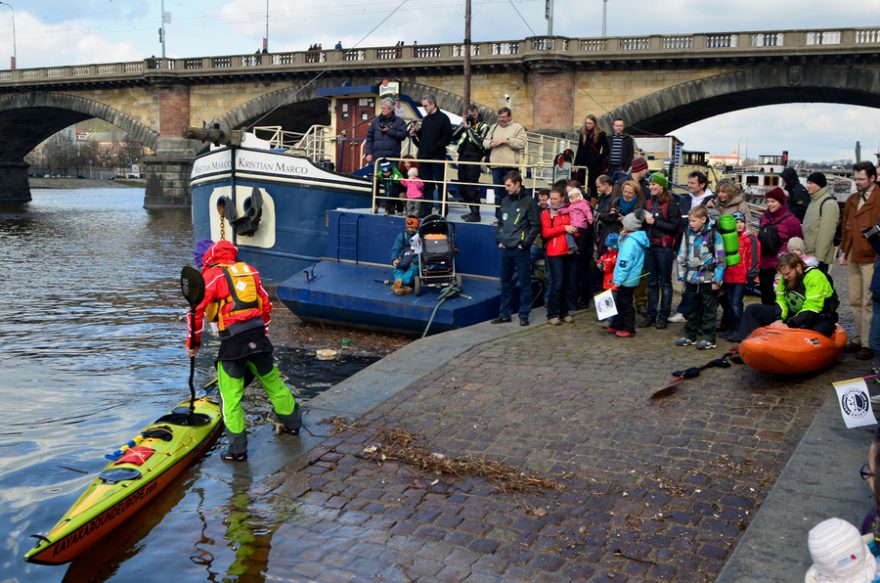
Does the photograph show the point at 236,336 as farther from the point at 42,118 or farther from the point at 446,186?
the point at 42,118

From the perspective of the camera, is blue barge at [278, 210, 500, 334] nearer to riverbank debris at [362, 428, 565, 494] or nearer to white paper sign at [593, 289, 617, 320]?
white paper sign at [593, 289, 617, 320]

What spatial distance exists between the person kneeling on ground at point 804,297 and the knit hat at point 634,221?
2170 millimetres

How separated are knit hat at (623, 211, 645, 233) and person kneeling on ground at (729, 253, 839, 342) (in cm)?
217

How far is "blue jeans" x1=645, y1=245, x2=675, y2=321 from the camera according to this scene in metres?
10.8

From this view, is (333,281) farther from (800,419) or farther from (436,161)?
(800,419)

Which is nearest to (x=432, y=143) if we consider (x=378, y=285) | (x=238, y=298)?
(x=378, y=285)

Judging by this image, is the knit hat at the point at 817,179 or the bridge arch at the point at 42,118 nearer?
the knit hat at the point at 817,179

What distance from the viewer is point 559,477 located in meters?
6.81

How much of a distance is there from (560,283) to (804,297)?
3.50 metres

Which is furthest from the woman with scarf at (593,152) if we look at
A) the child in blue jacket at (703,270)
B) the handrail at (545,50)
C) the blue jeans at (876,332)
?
the handrail at (545,50)

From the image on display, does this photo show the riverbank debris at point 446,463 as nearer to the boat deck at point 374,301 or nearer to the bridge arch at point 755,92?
the boat deck at point 374,301

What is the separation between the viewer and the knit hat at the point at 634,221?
10711mm

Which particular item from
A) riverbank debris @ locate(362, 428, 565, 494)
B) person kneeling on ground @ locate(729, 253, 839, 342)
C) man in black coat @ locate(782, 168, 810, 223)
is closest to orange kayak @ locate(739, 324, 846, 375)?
person kneeling on ground @ locate(729, 253, 839, 342)

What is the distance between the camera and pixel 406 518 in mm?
6328
